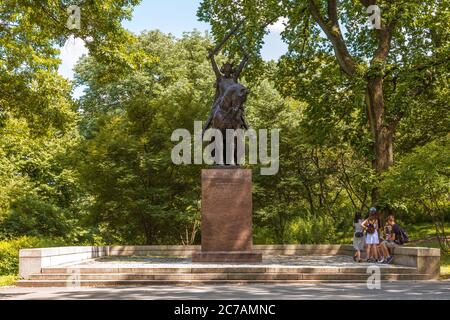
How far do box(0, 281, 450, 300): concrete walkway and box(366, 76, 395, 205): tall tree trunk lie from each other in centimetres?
1077

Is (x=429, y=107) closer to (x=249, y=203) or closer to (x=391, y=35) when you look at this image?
(x=391, y=35)

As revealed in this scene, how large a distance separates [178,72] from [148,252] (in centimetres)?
1932

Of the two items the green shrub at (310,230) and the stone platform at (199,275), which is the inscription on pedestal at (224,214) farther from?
the green shrub at (310,230)

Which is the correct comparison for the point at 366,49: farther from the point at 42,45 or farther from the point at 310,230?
the point at 42,45

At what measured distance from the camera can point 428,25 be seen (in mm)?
24141

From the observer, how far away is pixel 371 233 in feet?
61.9

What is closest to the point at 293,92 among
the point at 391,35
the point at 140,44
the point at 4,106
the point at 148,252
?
the point at 391,35

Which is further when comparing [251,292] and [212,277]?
[212,277]

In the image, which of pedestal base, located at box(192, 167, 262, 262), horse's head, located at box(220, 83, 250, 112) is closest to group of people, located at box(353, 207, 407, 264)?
pedestal base, located at box(192, 167, 262, 262)

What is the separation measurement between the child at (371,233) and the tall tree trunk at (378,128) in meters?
6.20

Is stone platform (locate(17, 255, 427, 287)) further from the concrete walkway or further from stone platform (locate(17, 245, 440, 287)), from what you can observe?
the concrete walkway

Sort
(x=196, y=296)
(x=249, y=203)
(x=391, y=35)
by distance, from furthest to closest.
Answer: (x=391, y=35) < (x=249, y=203) < (x=196, y=296)

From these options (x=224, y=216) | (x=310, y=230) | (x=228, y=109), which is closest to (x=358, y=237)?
(x=224, y=216)

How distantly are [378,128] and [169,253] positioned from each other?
9950mm
